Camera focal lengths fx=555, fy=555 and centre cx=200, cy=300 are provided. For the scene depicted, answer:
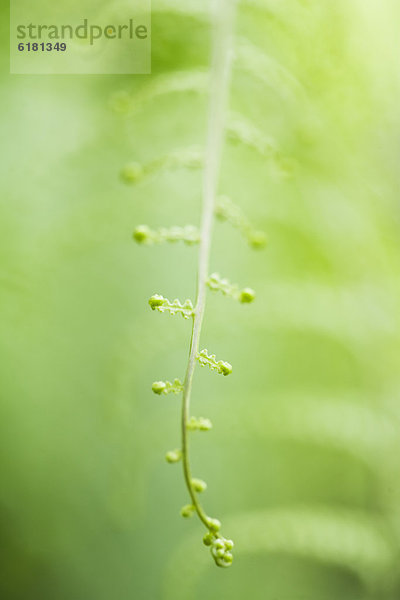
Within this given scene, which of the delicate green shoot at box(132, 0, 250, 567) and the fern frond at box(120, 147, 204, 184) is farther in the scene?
the fern frond at box(120, 147, 204, 184)

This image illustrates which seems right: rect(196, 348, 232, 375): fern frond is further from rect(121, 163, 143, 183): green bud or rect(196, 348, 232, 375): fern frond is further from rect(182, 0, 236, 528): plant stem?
rect(121, 163, 143, 183): green bud

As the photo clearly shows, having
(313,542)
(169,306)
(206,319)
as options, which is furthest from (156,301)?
(313,542)

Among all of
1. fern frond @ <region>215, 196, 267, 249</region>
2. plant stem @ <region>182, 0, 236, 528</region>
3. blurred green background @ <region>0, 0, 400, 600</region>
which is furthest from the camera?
blurred green background @ <region>0, 0, 400, 600</region>

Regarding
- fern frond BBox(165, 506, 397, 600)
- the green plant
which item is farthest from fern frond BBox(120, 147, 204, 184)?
fern frond BBox(165, 506, 397, 600)

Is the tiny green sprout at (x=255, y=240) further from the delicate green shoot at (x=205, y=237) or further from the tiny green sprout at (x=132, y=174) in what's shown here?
the tiny green sprout at (x=132, y=174)

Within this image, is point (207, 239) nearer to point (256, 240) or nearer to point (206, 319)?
point (256, 240)

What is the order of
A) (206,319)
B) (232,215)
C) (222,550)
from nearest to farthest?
(222,550) < (232,215) < (206,319)

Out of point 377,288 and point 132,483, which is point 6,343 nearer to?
point 132,483
